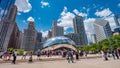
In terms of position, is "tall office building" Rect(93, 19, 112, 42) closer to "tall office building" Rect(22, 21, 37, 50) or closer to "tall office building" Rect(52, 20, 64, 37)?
"tall office building" Rect(52, 20, 64, 37)

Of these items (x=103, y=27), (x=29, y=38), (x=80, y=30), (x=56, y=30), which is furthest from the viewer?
(x=80, y=30)

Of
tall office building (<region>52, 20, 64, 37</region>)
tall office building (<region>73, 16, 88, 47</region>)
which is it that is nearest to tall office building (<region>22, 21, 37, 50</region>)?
tall office building (<region>52, 20, 64, 37</region>)

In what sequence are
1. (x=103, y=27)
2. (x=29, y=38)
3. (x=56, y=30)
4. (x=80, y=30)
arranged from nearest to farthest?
(x=103, y=27)
(x=56, y=30)
(x=29, y=38)
(x=80, y=30)

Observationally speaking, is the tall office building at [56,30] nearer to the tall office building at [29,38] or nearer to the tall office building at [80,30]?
the tall office building at [80,30]

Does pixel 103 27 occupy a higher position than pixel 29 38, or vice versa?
pixel 103 27

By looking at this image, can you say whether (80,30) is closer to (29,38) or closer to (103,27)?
(103,27)

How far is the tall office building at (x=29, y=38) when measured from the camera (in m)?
166

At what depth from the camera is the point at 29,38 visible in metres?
180

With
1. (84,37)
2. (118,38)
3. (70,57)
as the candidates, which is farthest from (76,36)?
(70,57)

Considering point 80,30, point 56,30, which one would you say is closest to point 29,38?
point 56,30

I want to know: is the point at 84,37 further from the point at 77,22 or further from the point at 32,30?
the point at 32,30

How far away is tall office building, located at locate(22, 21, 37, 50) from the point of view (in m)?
166

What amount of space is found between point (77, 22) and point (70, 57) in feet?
563

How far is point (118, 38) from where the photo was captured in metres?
64.6
